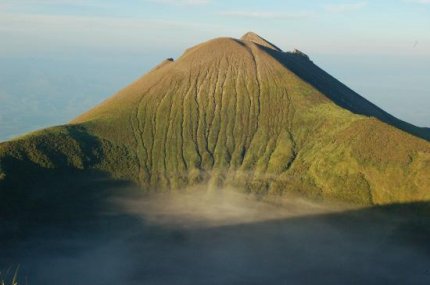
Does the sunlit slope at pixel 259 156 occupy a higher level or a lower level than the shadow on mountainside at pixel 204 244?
higher

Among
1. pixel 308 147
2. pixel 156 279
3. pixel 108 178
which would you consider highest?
pixel 308 147

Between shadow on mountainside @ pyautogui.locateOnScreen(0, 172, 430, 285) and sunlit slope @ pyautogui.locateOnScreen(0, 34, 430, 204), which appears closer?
shadow on mountainside @ pyautogui.locateOnScreen(0, 172, 430, 285)

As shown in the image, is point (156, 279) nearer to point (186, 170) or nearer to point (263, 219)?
point (263, 219)

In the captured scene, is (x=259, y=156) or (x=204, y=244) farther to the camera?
(x=259, y=156)

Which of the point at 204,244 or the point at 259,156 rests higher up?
the point at 259,156

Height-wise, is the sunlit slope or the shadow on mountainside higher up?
the sunlit slope

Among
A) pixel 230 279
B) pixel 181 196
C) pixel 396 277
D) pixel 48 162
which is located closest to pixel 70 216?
pixel 48 162

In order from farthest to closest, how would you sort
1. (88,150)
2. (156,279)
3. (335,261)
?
(88,150) < (335,261) < (156,279)

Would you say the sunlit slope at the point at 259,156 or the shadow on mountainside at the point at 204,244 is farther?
the sunlit slope at the point at 259,156
